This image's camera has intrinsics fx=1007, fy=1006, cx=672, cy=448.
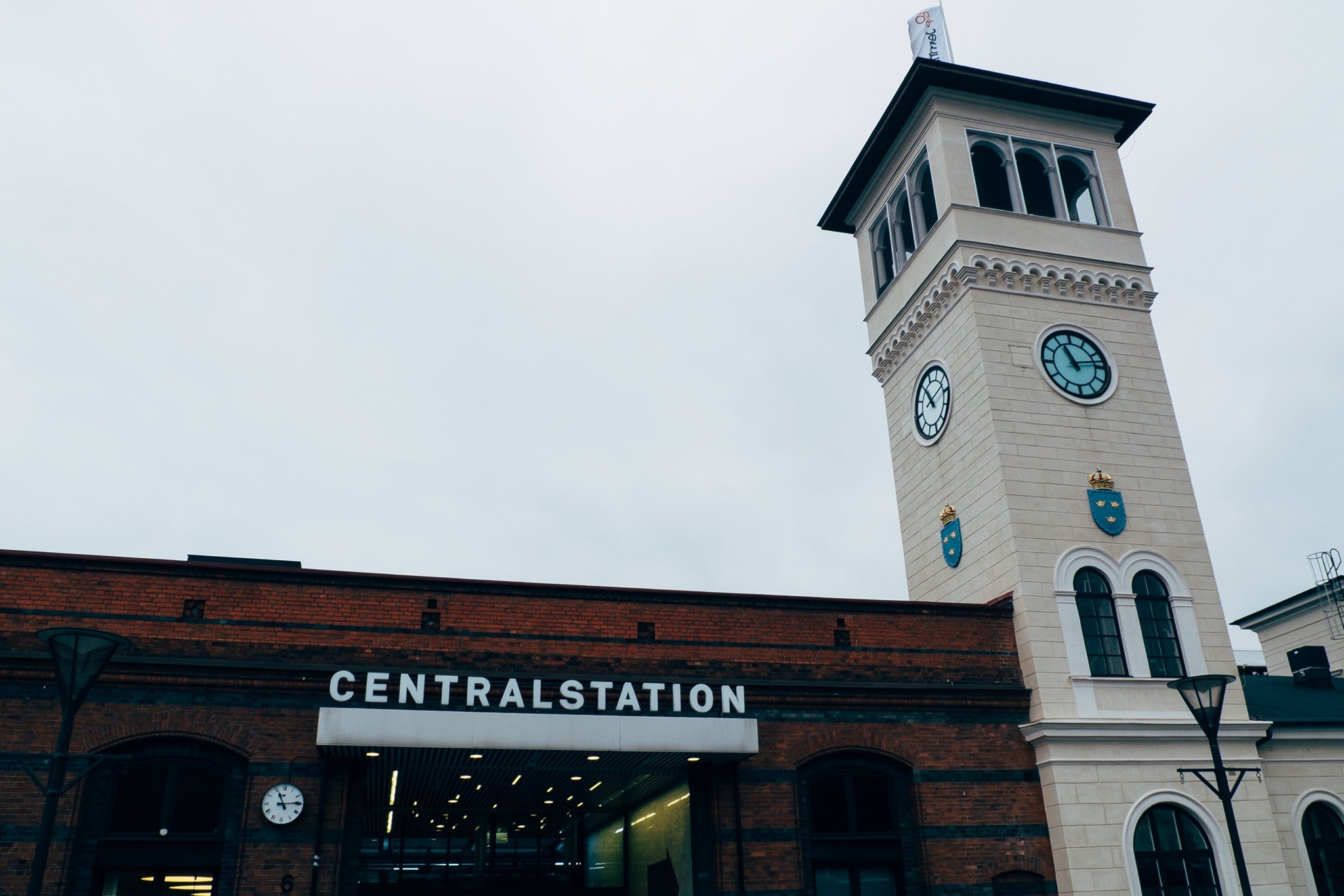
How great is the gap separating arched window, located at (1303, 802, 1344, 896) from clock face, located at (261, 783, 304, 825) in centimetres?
2065

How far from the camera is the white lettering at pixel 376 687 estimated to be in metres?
17.3

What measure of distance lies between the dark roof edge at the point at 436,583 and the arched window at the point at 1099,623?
1.75 m

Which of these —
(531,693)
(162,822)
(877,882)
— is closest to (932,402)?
(877,882)

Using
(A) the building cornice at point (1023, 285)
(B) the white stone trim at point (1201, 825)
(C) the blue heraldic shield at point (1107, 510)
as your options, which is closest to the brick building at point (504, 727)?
(B) the white stone trim at point (1201, 825)

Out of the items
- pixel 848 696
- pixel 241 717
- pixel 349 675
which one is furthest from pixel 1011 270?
pixel 241 717

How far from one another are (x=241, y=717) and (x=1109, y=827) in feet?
54.5

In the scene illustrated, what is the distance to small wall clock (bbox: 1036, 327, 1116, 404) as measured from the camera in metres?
24.6

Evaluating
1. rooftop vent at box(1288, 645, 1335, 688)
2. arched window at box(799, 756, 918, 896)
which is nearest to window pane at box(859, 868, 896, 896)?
arched window at box(799, 756, 918, 896)

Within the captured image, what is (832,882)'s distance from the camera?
19.4 m

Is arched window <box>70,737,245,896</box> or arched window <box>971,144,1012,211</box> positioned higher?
arched window <box>971,144,1012,211</box>

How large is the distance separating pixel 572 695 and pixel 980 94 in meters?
19.8

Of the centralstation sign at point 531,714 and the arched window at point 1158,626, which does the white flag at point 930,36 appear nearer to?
the arched window at point 1158,626

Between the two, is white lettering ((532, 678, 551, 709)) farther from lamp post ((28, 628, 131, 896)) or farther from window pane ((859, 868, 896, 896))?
lamp post ((28, 628, 131, 896))

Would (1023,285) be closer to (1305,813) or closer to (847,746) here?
(847,746)
